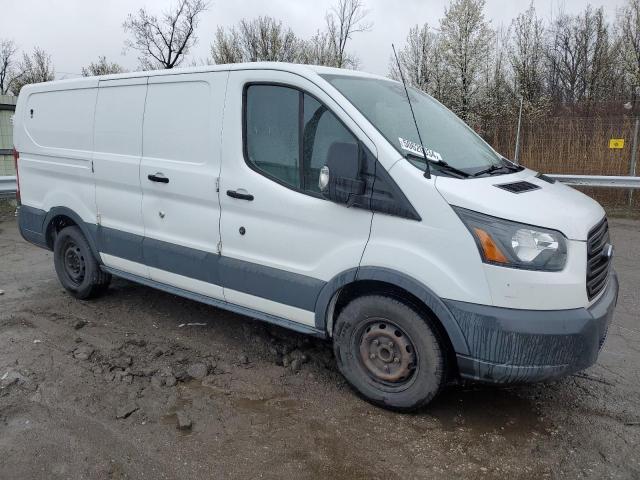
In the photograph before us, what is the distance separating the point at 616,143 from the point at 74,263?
1115 cm

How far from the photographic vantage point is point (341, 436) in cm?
Result: 322

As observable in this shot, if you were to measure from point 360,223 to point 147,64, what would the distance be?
107 ft

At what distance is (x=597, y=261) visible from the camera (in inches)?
128

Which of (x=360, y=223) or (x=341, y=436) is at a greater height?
(x=360, y=223)

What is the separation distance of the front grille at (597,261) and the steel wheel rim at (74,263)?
4.47m

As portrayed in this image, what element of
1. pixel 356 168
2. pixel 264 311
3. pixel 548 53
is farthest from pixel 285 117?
pixel 548 53

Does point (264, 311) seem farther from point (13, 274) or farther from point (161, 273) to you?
point (13, 274)

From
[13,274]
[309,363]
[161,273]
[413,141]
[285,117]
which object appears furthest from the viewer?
[13,274]

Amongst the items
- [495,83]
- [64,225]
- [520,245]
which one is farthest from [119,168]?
[495,83]

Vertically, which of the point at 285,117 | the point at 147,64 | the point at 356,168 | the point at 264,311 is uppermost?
the point at 147,64

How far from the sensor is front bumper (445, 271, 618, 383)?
2957mm

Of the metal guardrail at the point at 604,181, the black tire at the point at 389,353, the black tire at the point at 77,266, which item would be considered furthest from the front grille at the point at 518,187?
the metal guardrail at the point at 604,181

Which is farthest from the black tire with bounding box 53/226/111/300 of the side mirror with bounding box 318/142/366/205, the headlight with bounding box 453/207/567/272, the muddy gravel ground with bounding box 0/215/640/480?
the headlight with bounding box 453/207/567/272

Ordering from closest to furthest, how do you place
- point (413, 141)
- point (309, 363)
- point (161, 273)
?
point (413, 141) → point (309, 363) → point (161, 273)
